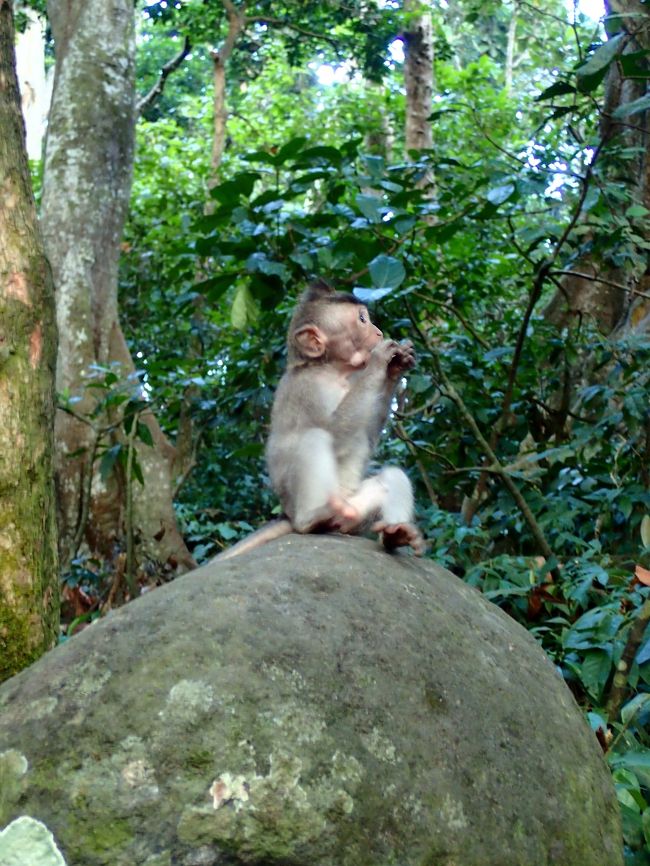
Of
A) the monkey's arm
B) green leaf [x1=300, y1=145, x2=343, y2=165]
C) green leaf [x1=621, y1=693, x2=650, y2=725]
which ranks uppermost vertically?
green leaf [x1=300, y1=145, x2=343, y2=165]

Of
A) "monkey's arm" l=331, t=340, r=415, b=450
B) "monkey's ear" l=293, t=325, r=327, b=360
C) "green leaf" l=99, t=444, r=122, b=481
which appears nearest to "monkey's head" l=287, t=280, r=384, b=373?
"monkey's ear" l=293, t=325, r=327, b=360

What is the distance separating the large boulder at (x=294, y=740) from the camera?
2.35m

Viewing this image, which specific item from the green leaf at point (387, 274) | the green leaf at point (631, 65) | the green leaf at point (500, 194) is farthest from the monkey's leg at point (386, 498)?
the green leaf at point (631, 65)

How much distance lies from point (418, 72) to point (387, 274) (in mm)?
7319

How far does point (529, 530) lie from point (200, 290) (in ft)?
8.45

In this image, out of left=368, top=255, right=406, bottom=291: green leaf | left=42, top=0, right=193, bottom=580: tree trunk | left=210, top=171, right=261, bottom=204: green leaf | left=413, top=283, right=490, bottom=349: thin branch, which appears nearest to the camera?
left=368, top=255, right=406, bottom=291: green leaf

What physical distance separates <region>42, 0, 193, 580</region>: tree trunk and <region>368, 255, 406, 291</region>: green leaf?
3249 mm

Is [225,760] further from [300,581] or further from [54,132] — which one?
[54,132]

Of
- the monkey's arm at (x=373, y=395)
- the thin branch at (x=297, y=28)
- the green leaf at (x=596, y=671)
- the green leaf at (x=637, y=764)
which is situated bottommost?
the green leaf at (x=596, y=671)

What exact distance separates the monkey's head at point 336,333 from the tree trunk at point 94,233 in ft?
12.0

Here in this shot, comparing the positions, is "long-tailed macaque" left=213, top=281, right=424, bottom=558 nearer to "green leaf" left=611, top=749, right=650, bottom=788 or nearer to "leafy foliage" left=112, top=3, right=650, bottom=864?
"leafy foliage" left=112, top=3, right=650, bottom=864

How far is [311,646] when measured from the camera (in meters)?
2.77

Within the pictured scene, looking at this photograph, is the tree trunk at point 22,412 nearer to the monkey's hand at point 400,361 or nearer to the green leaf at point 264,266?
the monkey's hand at point 400,361

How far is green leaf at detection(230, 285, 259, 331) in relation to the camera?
654 centimetres
